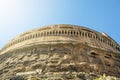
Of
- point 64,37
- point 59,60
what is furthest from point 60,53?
point 64,37

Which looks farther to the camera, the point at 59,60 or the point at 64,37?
the point at 64,37

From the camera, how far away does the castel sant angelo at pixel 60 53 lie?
18078 mm

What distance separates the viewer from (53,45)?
1995 cm

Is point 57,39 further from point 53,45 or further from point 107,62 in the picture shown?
point 107,62

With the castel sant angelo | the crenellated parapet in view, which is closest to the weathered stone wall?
the castel sant angelo

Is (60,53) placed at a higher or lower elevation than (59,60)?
higher

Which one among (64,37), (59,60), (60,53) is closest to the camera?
(59,60)

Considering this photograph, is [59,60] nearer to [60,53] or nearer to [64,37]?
[60,53]

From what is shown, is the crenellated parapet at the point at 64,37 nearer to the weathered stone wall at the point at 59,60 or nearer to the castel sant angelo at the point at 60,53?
the castel sant angelo at the point at 60,53

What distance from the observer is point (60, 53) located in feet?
63.0

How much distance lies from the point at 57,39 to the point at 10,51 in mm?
3207

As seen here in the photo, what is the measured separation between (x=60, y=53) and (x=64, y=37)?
5.96 ft

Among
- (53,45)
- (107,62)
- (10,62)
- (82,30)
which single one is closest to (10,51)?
(10,62)

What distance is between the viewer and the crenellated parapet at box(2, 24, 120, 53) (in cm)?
2074
